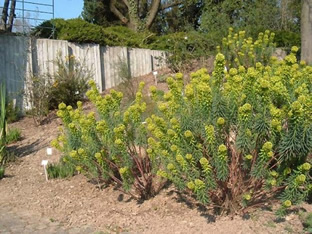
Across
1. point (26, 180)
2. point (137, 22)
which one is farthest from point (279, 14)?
point (26, 180)

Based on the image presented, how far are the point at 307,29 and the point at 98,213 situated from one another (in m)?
6.79

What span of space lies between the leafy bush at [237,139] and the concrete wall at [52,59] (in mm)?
7294

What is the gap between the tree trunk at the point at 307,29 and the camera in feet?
31.6

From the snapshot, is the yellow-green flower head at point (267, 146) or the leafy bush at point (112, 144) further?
the leafy bush at point (112, 144)

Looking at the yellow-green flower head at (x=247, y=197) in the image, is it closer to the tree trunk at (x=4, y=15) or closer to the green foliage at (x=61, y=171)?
the green foliage at (x=61, y=171)

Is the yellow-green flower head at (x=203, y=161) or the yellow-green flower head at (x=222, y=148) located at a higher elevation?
the yellow-green flower head at (x=222, y=148)

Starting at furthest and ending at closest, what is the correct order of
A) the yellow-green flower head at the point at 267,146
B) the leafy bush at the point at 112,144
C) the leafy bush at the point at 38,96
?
the leafy bush at the point at 38,96
the leafy bush at the point at 112,144
the yellow-green flower head at the point at 267,146

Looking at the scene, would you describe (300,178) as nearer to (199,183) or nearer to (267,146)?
(267,146)

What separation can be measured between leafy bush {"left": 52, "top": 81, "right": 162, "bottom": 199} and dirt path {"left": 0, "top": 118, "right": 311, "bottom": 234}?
265 millimetres

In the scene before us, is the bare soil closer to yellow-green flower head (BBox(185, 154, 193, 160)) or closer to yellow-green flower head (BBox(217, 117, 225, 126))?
yellow-green flower head (BBox(185, 154, 193, 160))

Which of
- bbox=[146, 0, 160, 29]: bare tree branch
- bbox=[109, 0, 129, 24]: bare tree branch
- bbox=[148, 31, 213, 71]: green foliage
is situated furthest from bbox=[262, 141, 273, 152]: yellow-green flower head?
bbox=[109, 0, 129, 24]: bare tree branch

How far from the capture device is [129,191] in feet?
16.9

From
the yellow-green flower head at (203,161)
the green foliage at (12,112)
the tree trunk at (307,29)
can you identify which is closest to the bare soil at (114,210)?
the yellow-green flower head at (203,161)

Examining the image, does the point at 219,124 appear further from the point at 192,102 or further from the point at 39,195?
the point at 39,195
